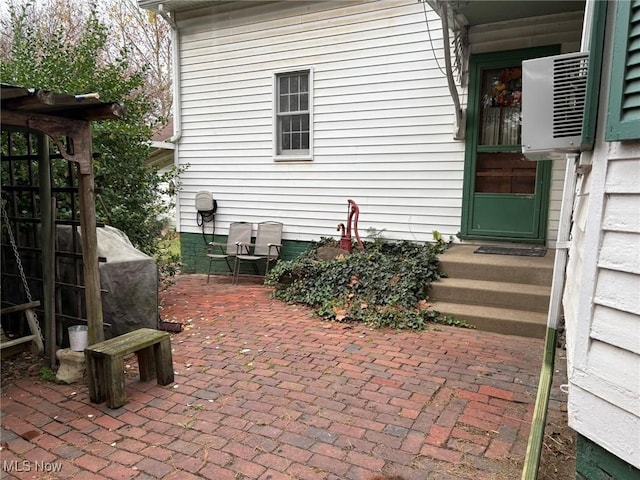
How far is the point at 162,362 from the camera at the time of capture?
2977mm

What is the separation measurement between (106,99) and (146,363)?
3.23 meters

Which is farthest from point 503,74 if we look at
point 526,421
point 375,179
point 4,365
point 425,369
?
point 4,365

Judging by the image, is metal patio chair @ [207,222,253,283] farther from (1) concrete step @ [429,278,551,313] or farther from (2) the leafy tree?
(1) concrete step @ [429,278,551,313]

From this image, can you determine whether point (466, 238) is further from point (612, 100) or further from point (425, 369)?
point (612, 100)

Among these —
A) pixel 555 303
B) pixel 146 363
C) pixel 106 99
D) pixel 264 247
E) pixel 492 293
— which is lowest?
pixel 146 363

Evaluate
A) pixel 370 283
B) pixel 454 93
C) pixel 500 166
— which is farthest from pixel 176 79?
pixel 500 166

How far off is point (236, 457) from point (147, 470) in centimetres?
43

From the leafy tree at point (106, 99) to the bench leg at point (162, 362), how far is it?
2.05m

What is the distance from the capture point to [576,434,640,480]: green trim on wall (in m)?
1.60

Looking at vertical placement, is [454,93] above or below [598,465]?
above

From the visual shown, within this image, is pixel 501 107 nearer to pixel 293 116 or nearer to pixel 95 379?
pixel 293 116

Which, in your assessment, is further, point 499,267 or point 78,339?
point 499,267

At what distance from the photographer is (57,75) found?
459 cm

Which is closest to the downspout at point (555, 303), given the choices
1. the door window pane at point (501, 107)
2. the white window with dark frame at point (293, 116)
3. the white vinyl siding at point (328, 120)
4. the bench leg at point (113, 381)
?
the bench leg at point (113, 381)
